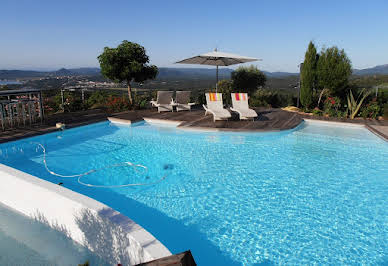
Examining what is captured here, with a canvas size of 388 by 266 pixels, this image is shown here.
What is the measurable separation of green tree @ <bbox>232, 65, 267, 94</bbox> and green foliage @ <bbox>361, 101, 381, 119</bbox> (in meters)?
6.89

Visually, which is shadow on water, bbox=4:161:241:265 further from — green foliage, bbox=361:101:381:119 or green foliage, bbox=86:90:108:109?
green foliage, bbox=361:101:381:119

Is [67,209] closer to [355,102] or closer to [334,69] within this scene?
[334,69]

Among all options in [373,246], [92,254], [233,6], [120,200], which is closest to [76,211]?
[92,254]

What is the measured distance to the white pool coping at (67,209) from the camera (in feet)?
8.28

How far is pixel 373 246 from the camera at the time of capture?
10.6ft

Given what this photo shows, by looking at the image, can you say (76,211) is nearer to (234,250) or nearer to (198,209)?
(198,209)

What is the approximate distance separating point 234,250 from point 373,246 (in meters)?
1.78

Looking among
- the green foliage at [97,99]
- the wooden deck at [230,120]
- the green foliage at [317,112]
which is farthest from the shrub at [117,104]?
the green foliage at [317,112]

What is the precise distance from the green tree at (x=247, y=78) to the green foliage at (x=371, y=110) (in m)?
6.89

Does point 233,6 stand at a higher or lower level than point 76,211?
higher

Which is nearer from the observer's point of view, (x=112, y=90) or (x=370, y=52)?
(x=112, y=90)

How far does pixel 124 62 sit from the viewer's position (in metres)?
12.1

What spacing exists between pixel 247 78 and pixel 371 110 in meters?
7.55

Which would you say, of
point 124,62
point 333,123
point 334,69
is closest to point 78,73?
point 124,62
